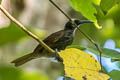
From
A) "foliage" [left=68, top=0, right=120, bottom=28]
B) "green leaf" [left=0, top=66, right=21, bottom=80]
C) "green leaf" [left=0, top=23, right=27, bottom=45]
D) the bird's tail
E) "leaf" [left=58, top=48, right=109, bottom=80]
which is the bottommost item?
"green leaf" [left=0, top=66, right=21, bottom=80]

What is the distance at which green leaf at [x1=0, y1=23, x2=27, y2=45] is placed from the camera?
147cm

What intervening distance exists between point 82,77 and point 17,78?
29 cm

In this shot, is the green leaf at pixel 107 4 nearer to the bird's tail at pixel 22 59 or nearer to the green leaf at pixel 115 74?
the green leaf at pixel 115 74

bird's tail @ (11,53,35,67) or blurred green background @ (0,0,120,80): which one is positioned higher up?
blurred green background @ (0,0,120,80)

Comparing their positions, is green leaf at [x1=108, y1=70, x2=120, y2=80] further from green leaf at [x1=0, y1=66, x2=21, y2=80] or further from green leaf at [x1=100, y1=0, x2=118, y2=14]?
green leaf at [x1=0, y1=66, x2=21, y2=80]

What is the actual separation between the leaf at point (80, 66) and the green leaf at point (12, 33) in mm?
216

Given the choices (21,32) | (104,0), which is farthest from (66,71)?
(104,0)

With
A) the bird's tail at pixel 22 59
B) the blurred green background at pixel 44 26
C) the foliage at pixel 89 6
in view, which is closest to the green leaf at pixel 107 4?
the foliage at pixel 89 6

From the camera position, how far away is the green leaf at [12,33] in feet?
4.82

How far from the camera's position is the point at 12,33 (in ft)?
4.90

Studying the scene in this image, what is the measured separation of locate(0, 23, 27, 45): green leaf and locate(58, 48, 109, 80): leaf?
0.71 ft

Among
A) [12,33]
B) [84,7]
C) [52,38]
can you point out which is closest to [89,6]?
[84,7]

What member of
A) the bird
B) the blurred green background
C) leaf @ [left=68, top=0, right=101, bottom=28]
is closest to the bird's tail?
the bird

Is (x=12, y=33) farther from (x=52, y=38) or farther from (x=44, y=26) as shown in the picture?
(x=44, y=26)
